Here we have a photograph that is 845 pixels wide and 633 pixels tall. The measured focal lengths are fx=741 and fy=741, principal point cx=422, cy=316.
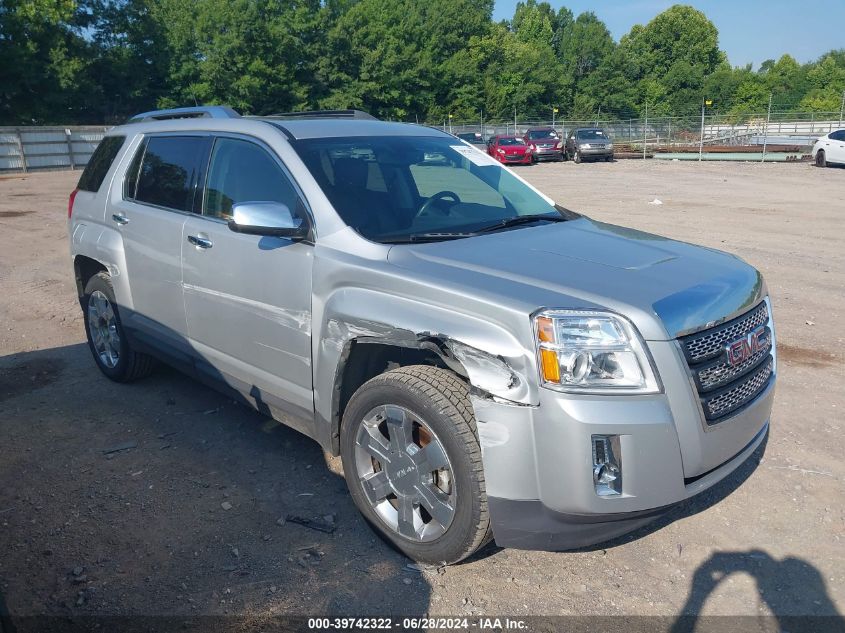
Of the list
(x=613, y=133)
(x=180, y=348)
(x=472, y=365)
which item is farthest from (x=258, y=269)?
(x=613, y=133)

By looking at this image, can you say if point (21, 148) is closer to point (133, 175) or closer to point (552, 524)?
point (133, 175)

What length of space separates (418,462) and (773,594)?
5.18ft

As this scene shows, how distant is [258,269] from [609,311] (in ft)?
6.31

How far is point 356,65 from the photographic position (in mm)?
62094

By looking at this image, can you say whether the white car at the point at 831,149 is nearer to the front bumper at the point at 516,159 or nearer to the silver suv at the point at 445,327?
the front bumper at the point at 516,159

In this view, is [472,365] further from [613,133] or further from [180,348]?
[613,133]

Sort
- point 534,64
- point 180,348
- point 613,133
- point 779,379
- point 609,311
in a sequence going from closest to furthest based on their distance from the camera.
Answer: point 609,311
point 180,348
point 779,379
point 613,133
point 534,64

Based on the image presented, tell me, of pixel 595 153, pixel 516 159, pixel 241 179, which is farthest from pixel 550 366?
pixel 516 159

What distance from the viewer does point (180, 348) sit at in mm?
4707

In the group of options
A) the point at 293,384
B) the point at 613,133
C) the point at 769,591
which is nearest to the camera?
the point at 769,591

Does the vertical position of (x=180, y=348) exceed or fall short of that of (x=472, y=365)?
it falls short

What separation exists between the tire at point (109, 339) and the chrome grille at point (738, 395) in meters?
4.05

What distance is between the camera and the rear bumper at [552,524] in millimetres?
2803

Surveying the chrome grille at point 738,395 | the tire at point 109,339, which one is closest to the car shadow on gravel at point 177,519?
the tire at point 109,339
